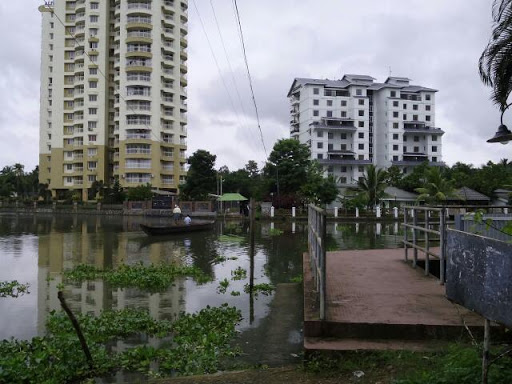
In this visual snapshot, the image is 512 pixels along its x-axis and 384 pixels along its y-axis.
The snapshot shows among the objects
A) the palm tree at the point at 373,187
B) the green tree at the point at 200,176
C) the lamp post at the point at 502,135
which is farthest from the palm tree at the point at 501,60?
the green tree at the point at 200,176

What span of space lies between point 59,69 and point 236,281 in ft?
259

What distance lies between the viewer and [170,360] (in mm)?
6141

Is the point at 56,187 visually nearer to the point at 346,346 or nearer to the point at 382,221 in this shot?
the point at 382,221

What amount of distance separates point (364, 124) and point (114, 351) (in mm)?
79701

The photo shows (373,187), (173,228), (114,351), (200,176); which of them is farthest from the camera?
(200,176)

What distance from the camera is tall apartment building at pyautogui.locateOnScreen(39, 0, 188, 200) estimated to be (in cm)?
7181

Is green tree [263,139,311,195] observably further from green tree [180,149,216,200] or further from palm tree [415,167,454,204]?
palm tree [415,167,454,204]

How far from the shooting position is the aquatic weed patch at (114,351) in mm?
5637

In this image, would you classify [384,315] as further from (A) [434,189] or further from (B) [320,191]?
(B) [320,191]

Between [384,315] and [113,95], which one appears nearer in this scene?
[384,315]

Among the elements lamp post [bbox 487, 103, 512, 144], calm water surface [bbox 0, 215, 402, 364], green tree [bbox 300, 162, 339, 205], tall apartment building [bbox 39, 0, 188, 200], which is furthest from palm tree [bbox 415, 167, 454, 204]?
tall apartment building [bbox 39, 0, 188, 200]

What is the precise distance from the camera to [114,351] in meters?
6.85

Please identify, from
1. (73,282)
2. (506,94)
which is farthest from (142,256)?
(506,94)

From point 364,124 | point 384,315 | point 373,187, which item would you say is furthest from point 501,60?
point 364,124
